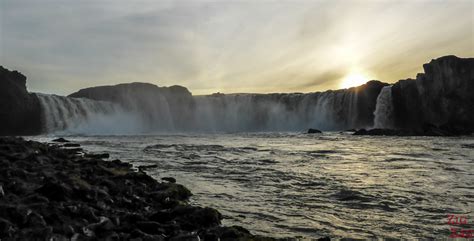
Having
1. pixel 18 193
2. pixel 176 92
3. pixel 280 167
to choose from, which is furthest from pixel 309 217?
pixel 176 92

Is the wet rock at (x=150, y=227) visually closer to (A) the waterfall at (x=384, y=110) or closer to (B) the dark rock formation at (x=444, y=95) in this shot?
(B) the dark rock formation at (x=444, y=95)

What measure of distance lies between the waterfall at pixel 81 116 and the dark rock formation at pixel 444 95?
57177 mm

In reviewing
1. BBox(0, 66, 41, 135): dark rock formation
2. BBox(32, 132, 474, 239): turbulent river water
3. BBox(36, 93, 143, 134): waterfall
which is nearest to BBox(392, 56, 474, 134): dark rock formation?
BBox(32, 132, 474, 239): turbulent river water

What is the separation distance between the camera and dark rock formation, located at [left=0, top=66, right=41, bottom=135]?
205 feet

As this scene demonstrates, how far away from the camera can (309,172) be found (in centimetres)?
1841

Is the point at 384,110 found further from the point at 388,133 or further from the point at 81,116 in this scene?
the point at 81,116

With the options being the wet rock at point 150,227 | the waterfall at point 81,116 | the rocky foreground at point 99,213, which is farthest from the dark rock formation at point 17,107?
the wet rock at point 150,227

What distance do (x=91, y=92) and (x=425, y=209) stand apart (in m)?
115

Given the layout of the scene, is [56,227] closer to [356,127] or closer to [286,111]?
[356,127]

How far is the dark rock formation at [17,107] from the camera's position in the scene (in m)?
62.4

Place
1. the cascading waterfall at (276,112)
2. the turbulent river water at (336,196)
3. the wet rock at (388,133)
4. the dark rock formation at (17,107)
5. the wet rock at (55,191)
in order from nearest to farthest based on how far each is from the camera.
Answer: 1. the turbulent river water at (336,196)
2. the wet rock at (55,191)
3. the wet rock at (388,133)
4. the dark rock formation at (17,107)
5. the cascading waterfall at (276,112)

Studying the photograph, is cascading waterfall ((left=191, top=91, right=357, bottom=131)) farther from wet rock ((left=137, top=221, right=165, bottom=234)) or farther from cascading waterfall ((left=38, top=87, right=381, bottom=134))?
wet rock ((left=137, top=221, right=165, bottom=234))

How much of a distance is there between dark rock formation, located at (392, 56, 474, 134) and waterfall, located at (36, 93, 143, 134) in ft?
188

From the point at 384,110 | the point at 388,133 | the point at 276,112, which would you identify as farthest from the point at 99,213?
the point at 276,112
